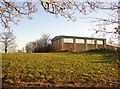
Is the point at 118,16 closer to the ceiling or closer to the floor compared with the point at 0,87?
closer to the ceiling

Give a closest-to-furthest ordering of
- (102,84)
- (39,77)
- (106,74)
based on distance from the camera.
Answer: (102,84) < (39,77) < (106,74)

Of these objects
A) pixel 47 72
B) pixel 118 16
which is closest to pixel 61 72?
pixel 47 72

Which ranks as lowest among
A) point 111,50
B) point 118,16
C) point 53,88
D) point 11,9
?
point 53,88

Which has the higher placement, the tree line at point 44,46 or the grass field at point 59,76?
the tree line at point 44,46

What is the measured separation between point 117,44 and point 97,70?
8.80 meters

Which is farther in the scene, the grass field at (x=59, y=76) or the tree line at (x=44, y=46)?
the tree line at (x=44, y=46)

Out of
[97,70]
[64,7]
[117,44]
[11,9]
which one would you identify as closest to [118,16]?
[117,44]

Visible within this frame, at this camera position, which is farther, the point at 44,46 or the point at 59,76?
the point at 44,46

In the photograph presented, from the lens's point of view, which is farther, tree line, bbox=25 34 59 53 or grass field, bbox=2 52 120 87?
tree line, bbox=25 34 59 53

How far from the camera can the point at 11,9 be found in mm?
11406

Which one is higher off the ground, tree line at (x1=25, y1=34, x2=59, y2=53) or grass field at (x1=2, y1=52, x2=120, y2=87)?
tree line at (x1=25, y1=34, x2=59, y2=53)

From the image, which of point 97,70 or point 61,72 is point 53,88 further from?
point 97,70

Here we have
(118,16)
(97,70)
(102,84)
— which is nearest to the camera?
(118,16)

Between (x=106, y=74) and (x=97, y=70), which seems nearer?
(x=106, y=74)
